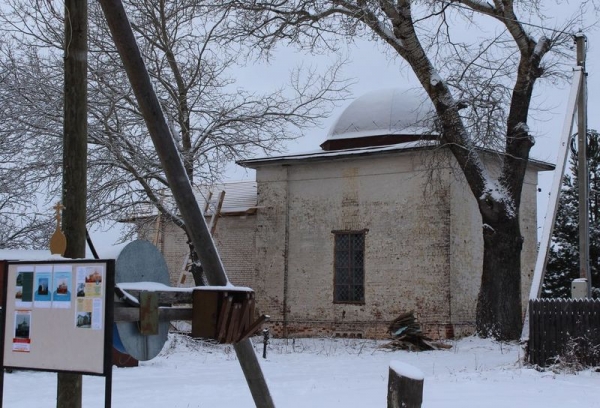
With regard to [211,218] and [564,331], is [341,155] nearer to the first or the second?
[211,218]

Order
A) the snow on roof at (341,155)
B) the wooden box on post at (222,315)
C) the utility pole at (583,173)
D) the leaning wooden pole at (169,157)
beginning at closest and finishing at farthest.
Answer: the wooden box on post at (222,315) → the leaning wooden pole at (169,157) → the utility pole at (583,173) → the snow on roof at (341,155)

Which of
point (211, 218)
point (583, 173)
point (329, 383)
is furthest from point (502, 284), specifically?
point (211, 218)

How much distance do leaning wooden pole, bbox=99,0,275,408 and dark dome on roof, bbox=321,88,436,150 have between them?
18280mm

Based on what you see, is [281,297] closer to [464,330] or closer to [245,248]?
[245,248]

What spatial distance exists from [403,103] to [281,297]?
7400mm

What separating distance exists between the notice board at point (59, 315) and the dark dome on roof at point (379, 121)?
19005 millimetres

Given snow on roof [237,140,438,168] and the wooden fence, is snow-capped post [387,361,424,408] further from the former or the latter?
snow on roof [237,140,438,168]

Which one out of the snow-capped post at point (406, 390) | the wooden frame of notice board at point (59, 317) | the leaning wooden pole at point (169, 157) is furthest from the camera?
the leaning wooden pole at point (169, 157)

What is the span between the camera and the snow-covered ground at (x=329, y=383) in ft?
32.8

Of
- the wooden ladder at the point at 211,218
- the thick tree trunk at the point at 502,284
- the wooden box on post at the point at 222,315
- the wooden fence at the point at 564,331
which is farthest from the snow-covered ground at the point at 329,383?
the wooden ladder at the point at 211,218

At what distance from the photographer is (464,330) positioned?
22109 millimetres

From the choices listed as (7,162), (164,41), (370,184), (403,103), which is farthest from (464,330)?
(7,162)

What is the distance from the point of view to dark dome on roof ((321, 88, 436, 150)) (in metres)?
24.4

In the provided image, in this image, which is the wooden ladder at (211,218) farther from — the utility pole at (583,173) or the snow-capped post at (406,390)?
the snow-capped post at (406,390)
